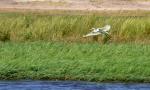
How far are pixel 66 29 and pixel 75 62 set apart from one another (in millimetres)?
5408

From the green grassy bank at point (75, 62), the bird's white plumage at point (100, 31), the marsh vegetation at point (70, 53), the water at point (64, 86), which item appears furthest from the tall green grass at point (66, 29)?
the water at point (64, 86)

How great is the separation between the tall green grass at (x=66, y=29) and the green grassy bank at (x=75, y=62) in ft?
9.00

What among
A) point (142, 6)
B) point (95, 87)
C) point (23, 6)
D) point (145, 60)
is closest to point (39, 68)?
point (95, 87)

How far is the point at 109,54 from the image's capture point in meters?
15.9

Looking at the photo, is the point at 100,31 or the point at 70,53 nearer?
the point at 70,53

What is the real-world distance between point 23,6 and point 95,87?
22.8 m

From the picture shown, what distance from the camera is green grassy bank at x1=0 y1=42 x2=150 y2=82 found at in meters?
14.3

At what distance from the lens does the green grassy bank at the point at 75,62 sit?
1431cm

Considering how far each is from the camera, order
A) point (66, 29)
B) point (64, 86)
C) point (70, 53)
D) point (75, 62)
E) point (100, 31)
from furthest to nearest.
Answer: point (66, 29), point (100, 31), point (70, 53), point (75, 62), point (64, 86)

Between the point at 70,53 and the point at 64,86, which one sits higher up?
the point at 70,53

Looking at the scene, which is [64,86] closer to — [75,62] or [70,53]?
[75,62]

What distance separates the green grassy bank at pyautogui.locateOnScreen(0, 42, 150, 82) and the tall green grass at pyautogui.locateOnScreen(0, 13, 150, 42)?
9.00ft

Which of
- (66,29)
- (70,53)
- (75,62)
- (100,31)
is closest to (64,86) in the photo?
(75,62)

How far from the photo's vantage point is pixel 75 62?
14.8 m
